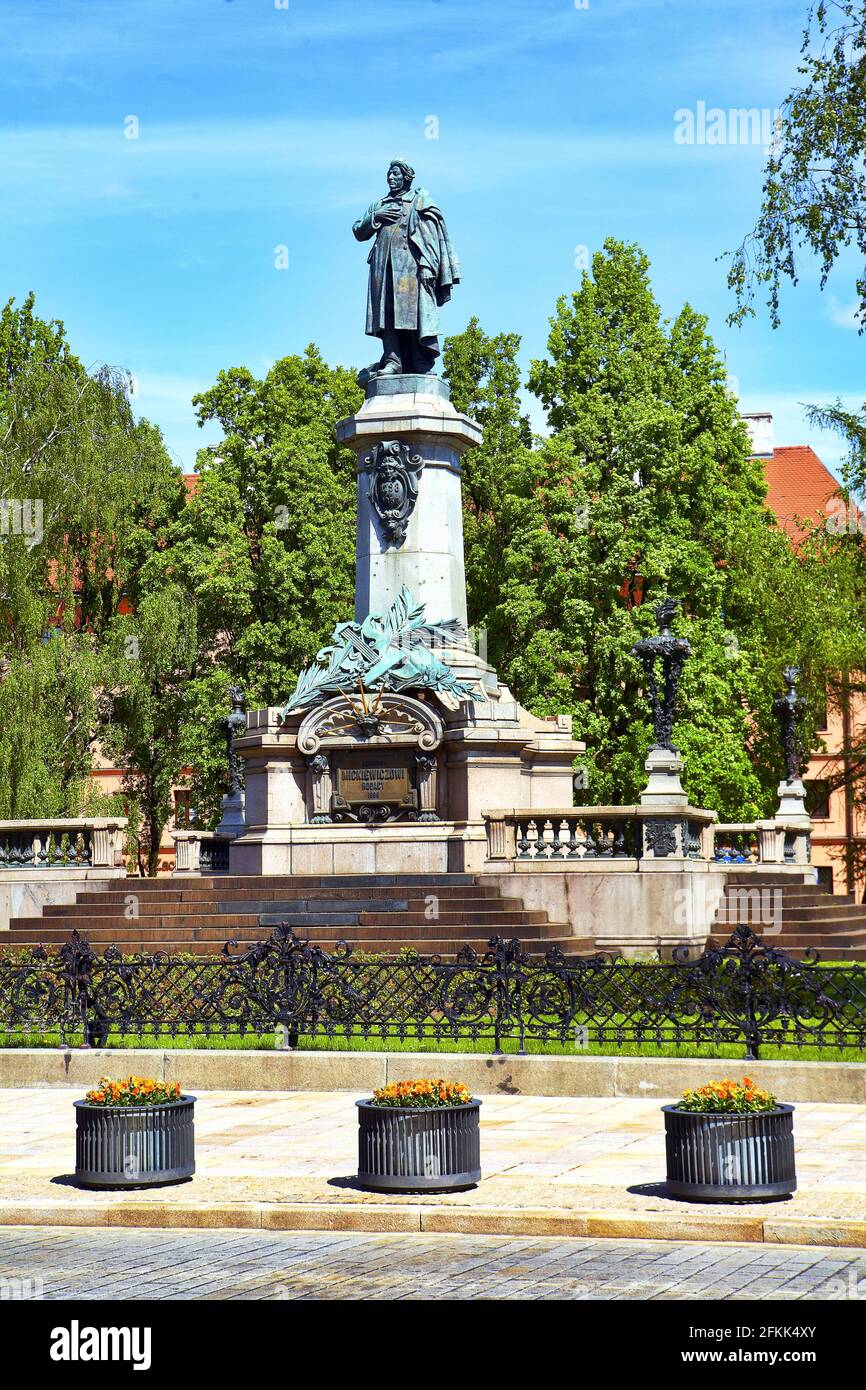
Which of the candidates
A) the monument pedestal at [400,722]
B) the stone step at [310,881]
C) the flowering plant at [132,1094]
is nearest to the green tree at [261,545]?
the monument pedestal at [400,722]

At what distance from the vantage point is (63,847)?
30.7 meters

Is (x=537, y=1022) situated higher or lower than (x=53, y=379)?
lower

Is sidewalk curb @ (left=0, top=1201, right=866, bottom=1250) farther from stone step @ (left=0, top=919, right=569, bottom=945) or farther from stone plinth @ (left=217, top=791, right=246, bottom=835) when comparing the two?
stone plinth @ (left=217, top=791, right=246, bottom=835)

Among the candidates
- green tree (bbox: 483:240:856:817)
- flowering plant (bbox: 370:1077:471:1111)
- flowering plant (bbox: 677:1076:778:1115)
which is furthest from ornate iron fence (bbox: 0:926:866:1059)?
green tree (bbox: 483:240:856:817)

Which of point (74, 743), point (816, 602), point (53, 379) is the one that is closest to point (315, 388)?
point (53, 379)

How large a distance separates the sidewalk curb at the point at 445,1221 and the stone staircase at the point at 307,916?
42.1ft

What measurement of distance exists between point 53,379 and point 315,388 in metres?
7.58

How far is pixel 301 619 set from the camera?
47.2 m

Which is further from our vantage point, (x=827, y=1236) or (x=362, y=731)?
(x=362, y=731)

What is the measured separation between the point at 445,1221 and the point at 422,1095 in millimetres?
1083

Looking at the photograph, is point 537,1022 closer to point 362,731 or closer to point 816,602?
point 362,731

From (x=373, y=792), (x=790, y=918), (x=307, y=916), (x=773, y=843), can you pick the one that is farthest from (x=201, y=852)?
(x=790, y=918)

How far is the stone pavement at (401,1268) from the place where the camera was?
9383 millimetres

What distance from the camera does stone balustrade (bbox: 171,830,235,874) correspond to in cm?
3316
